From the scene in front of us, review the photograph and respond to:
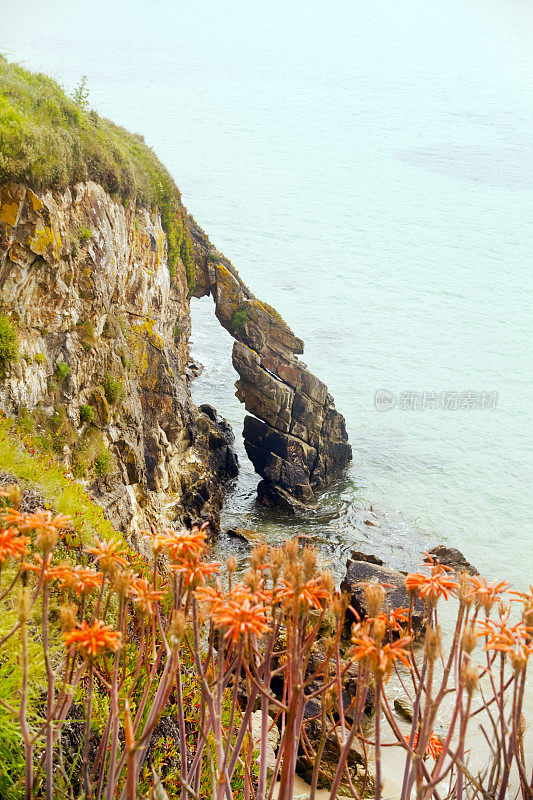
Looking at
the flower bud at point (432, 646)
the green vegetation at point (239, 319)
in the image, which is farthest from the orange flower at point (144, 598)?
the green vegetation at point (239, 319)

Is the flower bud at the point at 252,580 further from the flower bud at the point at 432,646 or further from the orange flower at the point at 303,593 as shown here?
the flower bud at the point at 432,646

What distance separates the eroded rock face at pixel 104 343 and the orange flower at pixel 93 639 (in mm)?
8608

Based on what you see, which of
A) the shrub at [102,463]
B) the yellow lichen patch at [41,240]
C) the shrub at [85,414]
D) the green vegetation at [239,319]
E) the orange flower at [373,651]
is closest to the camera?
the orange flower at [373,651]

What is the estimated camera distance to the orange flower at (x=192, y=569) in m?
2.17

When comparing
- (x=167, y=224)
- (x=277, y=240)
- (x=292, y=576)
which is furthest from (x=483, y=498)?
(x=277, y=240)

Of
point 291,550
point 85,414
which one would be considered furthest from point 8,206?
point 291,550

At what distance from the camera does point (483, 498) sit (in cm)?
2533

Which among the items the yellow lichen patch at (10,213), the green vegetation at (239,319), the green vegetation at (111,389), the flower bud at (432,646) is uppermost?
the yellow lichen patch at (10,213)

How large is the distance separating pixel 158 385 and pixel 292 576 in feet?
52.1

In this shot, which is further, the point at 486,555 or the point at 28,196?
the point at 486,555

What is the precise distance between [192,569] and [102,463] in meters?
10.3

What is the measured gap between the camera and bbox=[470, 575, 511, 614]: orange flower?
6.89 feet

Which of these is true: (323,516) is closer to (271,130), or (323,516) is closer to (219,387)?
(219,387)

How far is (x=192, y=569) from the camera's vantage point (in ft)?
7.20
